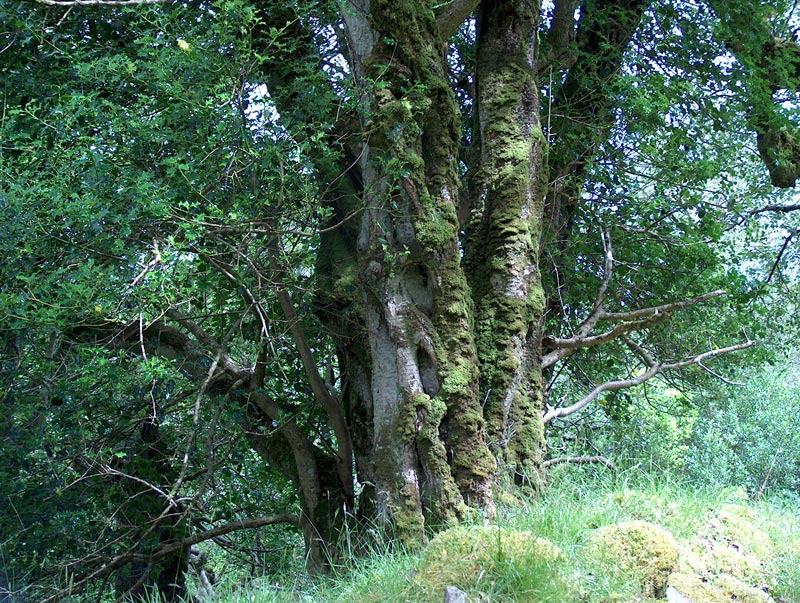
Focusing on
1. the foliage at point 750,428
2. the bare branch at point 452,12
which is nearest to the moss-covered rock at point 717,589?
the bare branch at point 452,12

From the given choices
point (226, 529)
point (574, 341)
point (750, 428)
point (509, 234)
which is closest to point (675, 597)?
point (509, 234)

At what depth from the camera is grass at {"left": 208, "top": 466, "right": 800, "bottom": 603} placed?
3.68 metres

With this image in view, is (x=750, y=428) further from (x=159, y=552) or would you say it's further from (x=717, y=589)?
(x=717, y=589)

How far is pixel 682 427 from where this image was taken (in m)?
21.2

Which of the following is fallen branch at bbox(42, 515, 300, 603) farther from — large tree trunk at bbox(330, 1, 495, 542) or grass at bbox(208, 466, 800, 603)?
grass at bbox(208, 466, 800, 603)

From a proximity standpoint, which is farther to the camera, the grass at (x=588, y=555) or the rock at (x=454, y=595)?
the grass at (x=588, y=555)

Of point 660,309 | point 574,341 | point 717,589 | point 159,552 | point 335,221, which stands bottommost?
point 717,589

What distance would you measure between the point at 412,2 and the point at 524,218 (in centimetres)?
183

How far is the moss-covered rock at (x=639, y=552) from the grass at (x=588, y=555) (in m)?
0.04

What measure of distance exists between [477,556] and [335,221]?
351 centimetres

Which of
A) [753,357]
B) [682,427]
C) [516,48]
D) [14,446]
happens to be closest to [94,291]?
[14,446]

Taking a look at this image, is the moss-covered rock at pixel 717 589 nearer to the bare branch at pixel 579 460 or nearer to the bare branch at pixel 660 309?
the bare branch at pixel 579 460

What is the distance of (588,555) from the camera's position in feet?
13.2

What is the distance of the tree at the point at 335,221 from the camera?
16.0 ft
